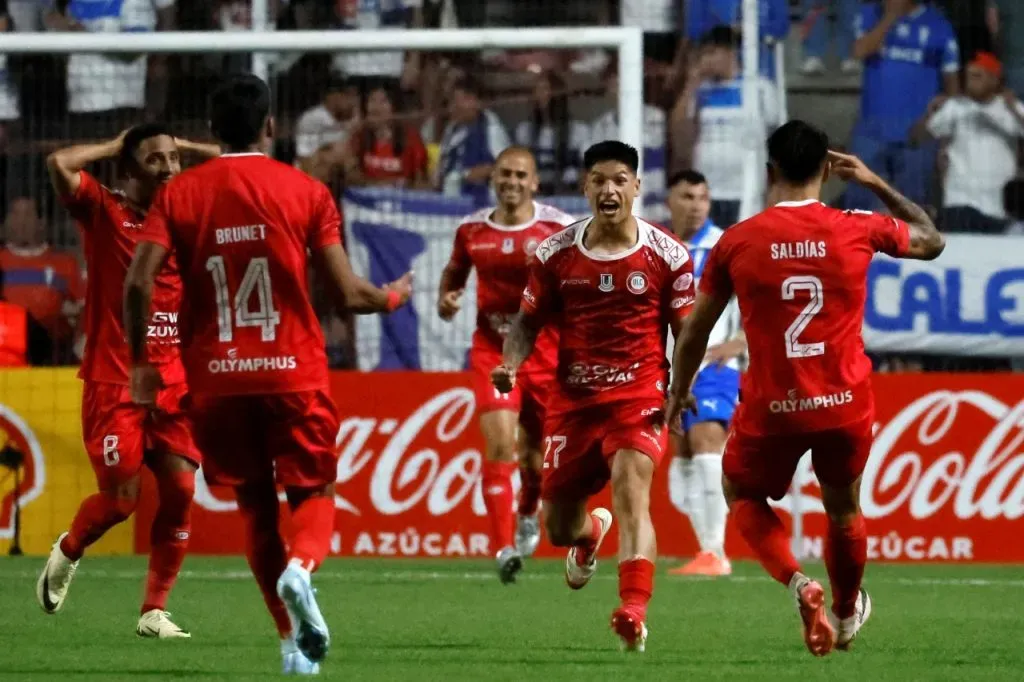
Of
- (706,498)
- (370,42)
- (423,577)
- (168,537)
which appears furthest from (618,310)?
(370,42)

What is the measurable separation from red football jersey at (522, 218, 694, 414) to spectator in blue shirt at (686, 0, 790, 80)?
657cm

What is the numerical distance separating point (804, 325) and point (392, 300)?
161 cm

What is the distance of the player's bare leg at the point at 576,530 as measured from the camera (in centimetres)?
998

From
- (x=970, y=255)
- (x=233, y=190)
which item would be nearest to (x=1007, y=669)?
(x=233, y=190)

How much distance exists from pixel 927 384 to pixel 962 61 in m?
3.39

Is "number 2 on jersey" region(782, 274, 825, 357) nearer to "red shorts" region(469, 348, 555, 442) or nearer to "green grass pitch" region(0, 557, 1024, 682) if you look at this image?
"green grass pitch" region(0, 557, 1024, 682)

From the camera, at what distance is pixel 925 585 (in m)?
12.7

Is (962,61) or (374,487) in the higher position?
(962,61)

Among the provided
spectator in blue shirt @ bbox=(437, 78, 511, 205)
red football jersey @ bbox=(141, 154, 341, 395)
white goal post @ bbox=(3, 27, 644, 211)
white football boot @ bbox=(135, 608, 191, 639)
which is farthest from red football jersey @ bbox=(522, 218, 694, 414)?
spectator in blue shirt @ bbox=(437, 78, 511, 205)

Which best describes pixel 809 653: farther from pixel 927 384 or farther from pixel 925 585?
pixel 927 384

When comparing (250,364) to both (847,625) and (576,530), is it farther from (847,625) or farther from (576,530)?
(576,530)

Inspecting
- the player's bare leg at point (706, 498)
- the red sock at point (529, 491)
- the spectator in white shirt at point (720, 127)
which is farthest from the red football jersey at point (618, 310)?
the spectator in white shirt at point (720, 127)

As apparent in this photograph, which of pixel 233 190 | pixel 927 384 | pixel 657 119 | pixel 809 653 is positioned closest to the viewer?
pixel 233 190

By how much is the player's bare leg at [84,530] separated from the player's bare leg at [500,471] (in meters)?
3.43
